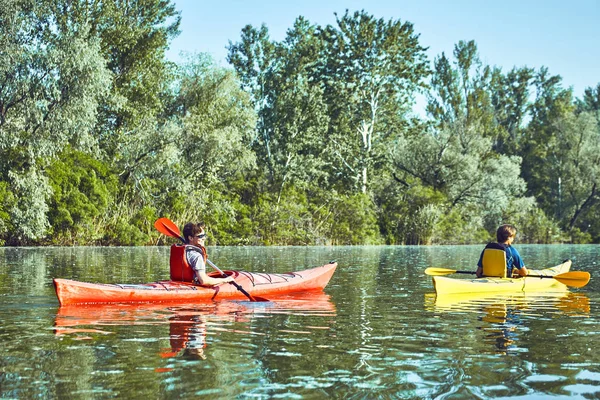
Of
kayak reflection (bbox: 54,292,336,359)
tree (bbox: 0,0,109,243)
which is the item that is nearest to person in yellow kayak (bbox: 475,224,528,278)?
kayak reflection (bbox: 54,292,336,359)

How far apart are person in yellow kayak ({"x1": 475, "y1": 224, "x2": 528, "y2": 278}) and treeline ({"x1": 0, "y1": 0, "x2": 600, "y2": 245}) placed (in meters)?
14.9

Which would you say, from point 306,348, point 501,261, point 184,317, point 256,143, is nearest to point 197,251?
point 184,317

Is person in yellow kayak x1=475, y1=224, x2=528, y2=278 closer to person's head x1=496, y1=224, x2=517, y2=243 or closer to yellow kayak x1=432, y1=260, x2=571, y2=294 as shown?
person's head x1=496, y1=224, x2=517, y2=243

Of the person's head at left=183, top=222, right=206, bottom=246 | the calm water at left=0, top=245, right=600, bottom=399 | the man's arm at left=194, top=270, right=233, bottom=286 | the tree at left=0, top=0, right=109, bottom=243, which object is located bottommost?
the calm water at left=0, top=245, right=600, bottom=399

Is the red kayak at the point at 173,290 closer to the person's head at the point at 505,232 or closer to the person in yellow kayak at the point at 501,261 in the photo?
the person in yellow kayak at the point at 501,261

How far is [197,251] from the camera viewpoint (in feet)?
28.3

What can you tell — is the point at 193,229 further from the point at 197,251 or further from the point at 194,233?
the point at 197,251

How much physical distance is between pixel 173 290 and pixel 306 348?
332 cm

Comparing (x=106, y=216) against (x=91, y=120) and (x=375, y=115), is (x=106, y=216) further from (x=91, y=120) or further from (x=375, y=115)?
(x=375, y=115)

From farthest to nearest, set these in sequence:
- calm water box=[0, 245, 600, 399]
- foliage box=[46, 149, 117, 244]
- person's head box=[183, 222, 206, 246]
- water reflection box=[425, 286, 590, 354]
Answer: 1. foliage box=[46, 149, 117, 244]
2. person's head box=[183, 222, 206, 246]
3. water reflection box=[425, 286, 590, 354]
4. calm water box=[0, 245, 600, 399]

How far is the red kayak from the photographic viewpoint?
318 inches

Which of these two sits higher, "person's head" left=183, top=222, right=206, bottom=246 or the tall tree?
the tall tree

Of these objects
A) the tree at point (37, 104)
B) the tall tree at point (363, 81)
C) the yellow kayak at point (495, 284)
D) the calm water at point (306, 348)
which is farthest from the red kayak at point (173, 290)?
the tall tree at point (363, 81)

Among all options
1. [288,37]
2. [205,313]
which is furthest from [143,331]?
[288,37]
